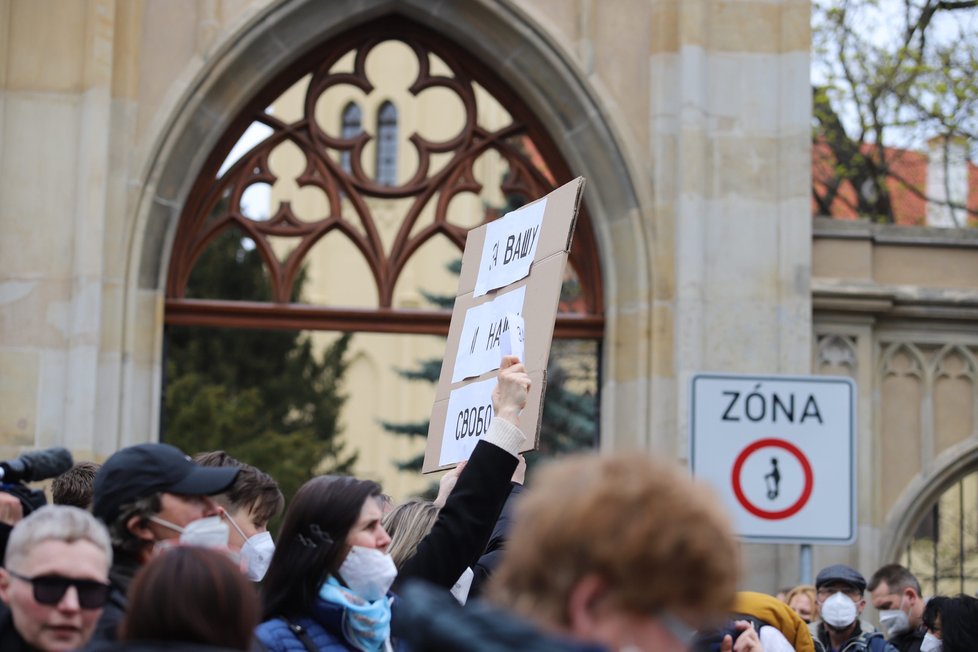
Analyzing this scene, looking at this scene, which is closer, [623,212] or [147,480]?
[147,480]

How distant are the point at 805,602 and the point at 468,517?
4292mm

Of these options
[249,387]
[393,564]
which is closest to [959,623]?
[393,564]

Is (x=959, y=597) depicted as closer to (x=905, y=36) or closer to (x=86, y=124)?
(x=86, y=124)

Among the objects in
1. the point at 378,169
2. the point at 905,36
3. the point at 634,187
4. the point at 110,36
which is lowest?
the point at 634,187

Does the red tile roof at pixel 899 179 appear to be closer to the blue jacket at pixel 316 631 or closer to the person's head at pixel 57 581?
the blue jacket at pixel 316 631

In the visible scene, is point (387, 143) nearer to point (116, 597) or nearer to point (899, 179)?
point (899, 179)

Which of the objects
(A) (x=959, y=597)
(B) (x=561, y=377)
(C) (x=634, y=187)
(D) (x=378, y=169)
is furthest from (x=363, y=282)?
(A) (x=959, y=597)

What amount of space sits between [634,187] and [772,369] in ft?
4.42

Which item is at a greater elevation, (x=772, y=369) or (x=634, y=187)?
(x=634, y=187)

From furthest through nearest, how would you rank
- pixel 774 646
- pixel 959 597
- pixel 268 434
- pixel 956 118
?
pixel 268 434 < pixel 956 118 < pixel 959 597 < pixel 774 646

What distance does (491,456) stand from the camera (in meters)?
4.42

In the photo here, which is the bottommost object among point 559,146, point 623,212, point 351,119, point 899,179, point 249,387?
point 249,387

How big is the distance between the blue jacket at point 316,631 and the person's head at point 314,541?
0.03 meters

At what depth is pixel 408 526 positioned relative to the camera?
4719 millimetres
